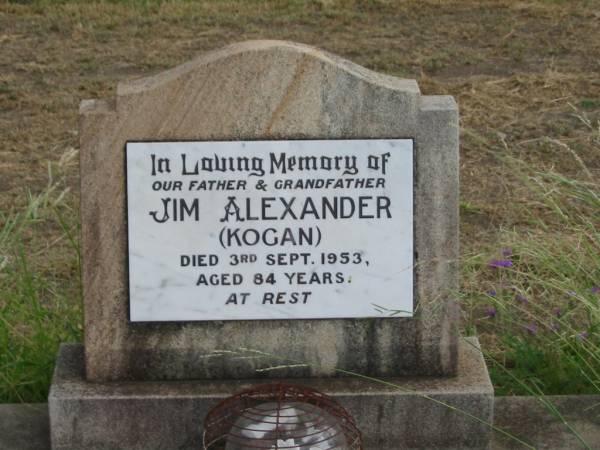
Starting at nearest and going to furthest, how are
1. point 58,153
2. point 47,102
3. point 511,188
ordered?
point 511,188
point 58,153
point 47,102

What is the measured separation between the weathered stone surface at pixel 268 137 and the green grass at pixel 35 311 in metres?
0.19

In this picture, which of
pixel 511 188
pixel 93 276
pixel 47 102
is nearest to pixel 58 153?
pixel 47 102

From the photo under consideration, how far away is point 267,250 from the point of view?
3500 mm

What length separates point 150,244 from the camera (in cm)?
348

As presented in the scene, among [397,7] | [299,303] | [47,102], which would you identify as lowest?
[299,303]

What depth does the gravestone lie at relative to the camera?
3410 millimetres

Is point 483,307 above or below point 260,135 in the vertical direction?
below

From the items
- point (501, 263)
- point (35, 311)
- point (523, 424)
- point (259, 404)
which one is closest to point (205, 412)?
point (259, 404)

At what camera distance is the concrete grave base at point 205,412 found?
347 cm

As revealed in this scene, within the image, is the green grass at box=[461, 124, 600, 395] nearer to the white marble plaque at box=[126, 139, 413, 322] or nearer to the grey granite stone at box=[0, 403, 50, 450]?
the white marble plaque at box=[126, 139, 413, 322]

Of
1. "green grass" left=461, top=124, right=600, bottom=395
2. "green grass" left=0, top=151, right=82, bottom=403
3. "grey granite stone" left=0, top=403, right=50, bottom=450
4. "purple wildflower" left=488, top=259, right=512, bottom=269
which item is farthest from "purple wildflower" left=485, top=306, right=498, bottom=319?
"grey granite stone" left=0, top=403, right=50, bottom=450

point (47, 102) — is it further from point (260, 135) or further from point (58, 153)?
point (260, 135)

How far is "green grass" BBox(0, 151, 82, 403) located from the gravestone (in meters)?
0.27

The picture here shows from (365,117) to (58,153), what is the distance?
3316 mm
